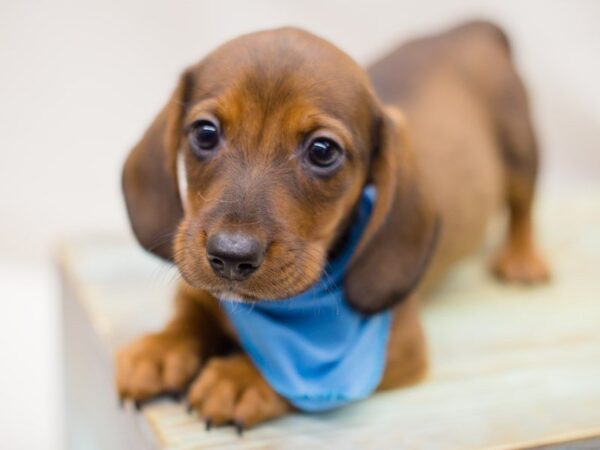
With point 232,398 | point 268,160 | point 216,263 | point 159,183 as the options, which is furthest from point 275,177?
point 232,398

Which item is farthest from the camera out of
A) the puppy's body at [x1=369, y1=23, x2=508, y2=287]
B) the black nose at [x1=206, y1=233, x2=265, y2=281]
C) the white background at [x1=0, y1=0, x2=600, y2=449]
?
the white background at [x1=0, y1=0, x2=600, y2=449]

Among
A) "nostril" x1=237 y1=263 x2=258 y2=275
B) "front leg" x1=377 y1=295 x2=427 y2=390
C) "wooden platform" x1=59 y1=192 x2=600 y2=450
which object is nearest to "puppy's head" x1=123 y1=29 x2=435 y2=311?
"nostril" x1=237 y1=263 x2=258 y2=275

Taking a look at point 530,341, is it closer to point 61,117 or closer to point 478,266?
point 478,266

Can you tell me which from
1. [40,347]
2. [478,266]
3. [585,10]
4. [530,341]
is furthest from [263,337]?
[585,10]

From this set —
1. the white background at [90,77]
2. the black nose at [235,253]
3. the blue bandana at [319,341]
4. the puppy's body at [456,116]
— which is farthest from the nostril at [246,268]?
the white background at [90,77]

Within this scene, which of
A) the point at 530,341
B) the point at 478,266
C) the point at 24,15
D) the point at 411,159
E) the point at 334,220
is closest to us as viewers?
the point at 334,220

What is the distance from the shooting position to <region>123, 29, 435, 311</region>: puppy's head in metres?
2.50

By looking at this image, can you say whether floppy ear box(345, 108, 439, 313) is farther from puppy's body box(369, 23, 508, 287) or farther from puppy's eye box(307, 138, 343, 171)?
puppy's body box(369, 23, 508, 287)

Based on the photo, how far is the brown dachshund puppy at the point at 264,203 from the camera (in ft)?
8.28

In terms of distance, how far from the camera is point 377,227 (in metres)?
2.87

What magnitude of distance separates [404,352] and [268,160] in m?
0.75

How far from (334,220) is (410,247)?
0.82 feet

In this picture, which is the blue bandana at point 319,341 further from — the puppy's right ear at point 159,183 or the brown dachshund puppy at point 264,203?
the puppy's right ear at point 159,183

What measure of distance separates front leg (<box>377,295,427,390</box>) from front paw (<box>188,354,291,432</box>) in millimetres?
381
